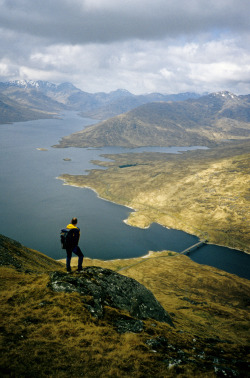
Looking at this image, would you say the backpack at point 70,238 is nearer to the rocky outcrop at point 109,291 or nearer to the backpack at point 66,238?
the backpack at point 66,238

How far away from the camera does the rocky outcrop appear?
23.4 m

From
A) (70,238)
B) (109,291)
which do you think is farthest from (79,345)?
(109,291)

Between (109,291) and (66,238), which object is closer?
(66,238)

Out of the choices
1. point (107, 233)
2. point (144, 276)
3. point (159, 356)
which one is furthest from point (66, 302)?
point (107, 233)

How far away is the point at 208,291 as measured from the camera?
106750 mm

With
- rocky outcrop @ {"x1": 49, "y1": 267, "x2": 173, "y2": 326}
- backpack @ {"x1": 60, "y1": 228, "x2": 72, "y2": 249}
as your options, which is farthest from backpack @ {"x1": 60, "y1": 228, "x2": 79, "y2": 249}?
rocky outcrop @ {"x1": 49, "y1": 267, "x2": 173, "y2": 326}

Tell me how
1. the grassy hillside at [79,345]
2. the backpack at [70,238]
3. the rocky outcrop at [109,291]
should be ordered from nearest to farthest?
1. the grassy hillside at [79,345]
2. the backpack at [70,238]
3. the rocky outcrop at [109,291]

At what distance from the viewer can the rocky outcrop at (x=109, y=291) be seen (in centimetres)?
2338

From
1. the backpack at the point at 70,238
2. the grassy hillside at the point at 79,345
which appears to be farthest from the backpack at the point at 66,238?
the grassy hillside at the point at 79,345

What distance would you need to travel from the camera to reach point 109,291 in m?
26.7

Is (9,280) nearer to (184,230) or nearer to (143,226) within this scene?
(143,226)

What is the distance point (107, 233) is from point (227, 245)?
91843 mm

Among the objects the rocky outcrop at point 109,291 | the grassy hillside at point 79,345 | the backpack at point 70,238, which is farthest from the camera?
the rocky outcrop at point 109,291

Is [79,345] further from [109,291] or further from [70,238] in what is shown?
[109,291]
